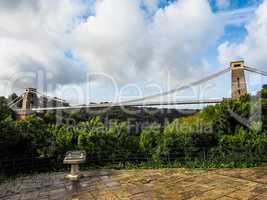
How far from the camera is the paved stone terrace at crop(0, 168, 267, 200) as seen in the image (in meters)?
4.59

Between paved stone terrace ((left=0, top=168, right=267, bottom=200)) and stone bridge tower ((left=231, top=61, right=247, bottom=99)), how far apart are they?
12.6 m

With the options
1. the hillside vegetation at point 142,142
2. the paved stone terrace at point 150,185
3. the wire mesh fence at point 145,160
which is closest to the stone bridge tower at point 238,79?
the hillside vegetation at point 142,142

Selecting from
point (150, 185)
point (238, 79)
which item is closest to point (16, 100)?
point (238, 79)

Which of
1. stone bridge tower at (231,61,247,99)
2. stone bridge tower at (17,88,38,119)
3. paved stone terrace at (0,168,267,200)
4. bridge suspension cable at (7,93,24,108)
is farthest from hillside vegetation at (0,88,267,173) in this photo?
bridge suspension cable at (7,93,24,108)

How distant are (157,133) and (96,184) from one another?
3702 millimetres

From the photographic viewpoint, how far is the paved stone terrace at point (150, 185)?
459 centimetres

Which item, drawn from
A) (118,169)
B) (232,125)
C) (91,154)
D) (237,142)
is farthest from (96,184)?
(232,125)

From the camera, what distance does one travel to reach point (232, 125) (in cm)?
961

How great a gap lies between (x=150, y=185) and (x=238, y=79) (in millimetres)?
16671

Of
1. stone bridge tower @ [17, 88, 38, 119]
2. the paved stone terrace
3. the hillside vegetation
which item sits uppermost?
stone bridge tower @ [17, 88, 38, 119]

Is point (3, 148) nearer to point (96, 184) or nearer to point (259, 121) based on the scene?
point (96, 184)

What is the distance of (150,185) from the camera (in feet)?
17.4

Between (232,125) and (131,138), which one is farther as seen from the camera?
(232,125)

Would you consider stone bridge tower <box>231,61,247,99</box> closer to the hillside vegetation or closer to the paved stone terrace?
the hillside vegetation
